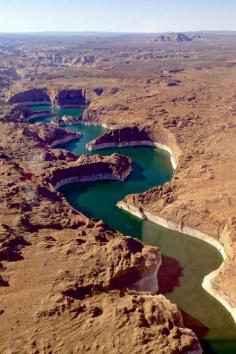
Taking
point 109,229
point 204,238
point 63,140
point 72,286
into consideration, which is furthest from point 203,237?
point 63,140

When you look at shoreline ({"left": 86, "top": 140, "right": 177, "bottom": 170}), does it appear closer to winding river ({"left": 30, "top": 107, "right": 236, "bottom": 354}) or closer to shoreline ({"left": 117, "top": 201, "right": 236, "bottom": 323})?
winding river ({"left": 30, "top": 107, "right": 236, "bottom": 354})

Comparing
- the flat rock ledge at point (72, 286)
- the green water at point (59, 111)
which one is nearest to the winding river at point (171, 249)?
the flat rock ledge at point (72, 286)

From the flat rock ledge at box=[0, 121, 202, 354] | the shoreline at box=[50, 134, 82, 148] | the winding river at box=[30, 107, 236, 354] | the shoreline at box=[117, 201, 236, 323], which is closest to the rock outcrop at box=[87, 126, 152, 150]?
the winding river at box=[30, 107, 236, 354]

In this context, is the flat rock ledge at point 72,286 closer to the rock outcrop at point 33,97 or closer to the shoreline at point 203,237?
the shoreline at point 203,237

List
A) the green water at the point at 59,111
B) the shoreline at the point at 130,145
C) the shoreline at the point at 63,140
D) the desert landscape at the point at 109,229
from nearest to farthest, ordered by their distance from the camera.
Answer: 1. the desert landscape at the point at 109,229
2. the shoreline at the point at 130,145
3. the shoreline at the point at 63,140
4. the green water at the point at 59,111

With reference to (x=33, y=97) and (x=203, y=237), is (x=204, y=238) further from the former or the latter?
(x=33, y=97)

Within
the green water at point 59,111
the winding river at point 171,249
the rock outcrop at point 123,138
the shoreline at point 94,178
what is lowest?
the winding river at point 171,249

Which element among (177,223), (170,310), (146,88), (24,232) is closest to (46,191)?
(24,232)
